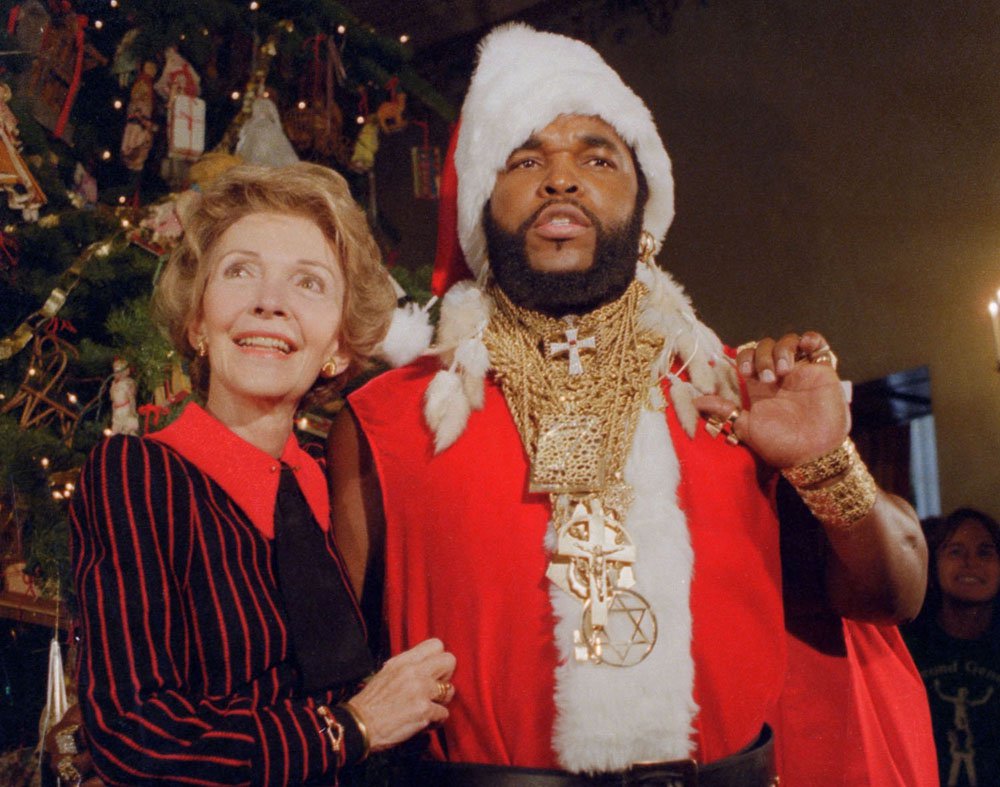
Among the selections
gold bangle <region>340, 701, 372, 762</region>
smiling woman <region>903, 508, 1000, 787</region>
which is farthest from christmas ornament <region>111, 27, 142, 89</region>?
smiling woman <region>903, 508, 1000, 787</region>

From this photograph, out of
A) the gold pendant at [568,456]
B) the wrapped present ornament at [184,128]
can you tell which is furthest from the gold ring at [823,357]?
the wrapped present ornament at [184,128]

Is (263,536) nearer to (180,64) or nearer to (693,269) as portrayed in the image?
(180,64)

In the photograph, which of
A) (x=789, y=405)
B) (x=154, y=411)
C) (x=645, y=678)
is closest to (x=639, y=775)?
(x=645, y=678)

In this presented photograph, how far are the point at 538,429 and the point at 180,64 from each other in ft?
7.24

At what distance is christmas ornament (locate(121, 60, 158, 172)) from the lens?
11.1 ft

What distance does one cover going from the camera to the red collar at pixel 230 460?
173 centimetres

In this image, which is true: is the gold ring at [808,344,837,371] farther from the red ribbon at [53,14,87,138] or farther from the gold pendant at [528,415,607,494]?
the red ribbon at [53,14,87,138]

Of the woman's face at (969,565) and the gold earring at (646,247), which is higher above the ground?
the gold earring at (646,247)

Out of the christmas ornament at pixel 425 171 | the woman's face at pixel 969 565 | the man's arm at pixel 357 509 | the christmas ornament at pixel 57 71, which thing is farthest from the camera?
the christmas ornament at pixel 425 171

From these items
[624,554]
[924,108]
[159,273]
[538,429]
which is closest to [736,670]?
[624,554]

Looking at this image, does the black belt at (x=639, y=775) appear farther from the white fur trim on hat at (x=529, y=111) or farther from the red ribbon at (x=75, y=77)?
the red ribbon at (x=75, y=77)

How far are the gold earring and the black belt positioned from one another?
1.10 meters

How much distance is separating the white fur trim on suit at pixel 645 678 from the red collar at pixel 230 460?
1.89 feet

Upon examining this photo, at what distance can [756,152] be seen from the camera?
5805 mm
